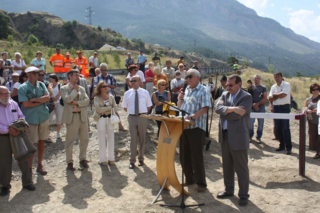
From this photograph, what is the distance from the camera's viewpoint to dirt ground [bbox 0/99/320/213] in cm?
510

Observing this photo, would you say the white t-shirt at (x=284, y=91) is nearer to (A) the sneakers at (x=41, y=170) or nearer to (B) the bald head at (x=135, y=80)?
(B) the bald head at (x=135, y=80)

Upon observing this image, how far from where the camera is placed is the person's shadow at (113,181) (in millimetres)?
5801

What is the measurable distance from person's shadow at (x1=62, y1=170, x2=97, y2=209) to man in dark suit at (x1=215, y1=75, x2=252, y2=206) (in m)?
2.59

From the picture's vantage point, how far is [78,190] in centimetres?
586

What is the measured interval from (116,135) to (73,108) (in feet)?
8.15

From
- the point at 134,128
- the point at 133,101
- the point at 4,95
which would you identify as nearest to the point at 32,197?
the point at 4,95

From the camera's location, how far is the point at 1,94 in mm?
5438

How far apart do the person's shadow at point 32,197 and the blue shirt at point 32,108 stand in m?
1.38

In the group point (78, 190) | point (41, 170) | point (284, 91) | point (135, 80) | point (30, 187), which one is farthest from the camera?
point (284, 91)

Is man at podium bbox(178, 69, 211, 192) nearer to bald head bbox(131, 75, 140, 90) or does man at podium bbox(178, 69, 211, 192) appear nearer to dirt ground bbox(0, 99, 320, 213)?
dirt ground bbox(0, 99, 320, 213)

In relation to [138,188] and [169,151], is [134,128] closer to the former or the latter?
[138,188]

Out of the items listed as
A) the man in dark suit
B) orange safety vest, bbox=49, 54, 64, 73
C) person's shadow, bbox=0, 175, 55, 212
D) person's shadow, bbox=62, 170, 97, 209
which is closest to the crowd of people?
the man in dark suit

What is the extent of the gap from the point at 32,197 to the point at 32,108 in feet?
6.11

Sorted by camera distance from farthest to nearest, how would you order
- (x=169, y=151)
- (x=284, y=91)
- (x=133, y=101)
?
(x=284, y=91) → (x=133, y=101) → (x=169, y=151)
